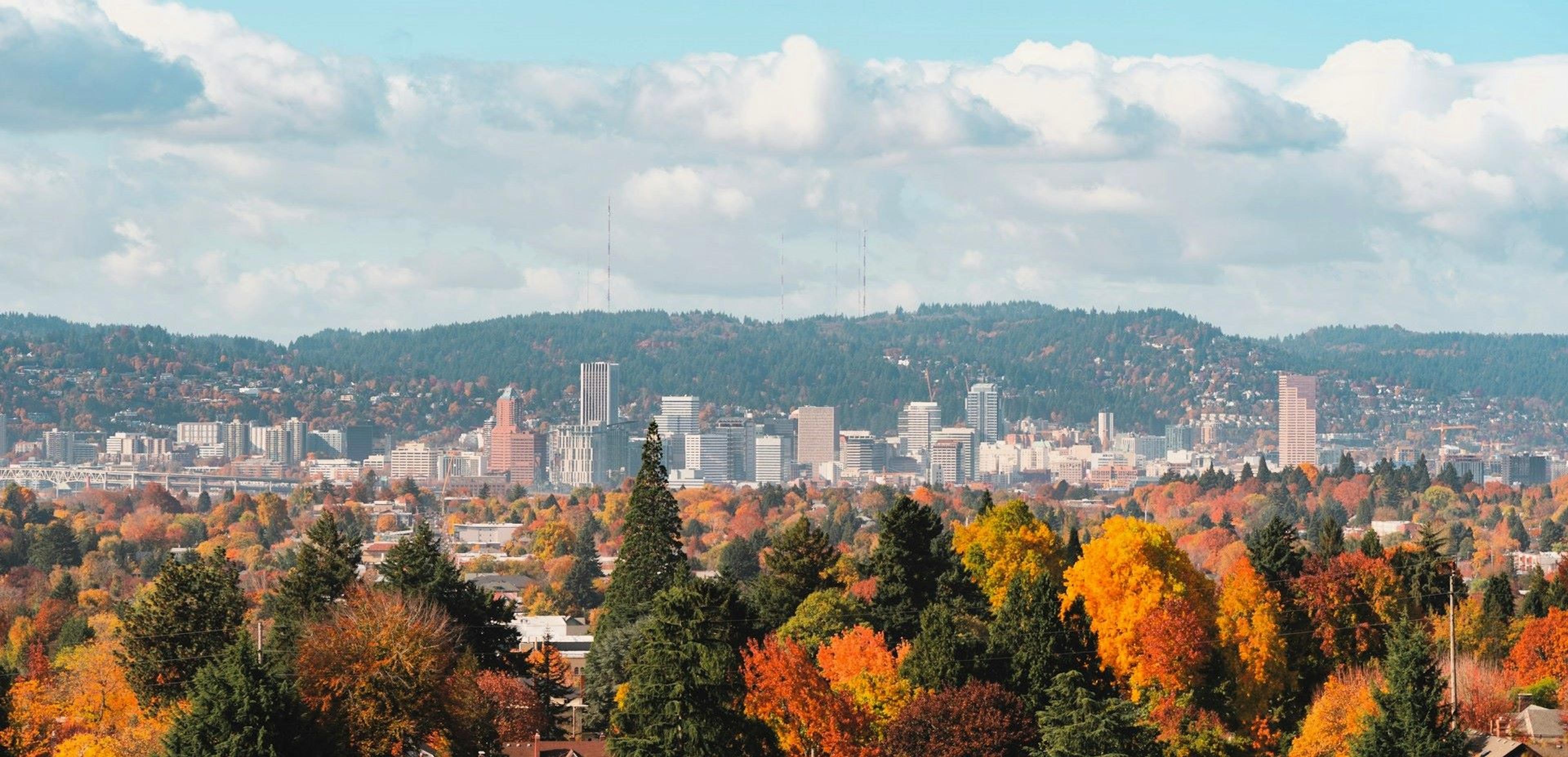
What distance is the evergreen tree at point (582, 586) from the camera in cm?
12588

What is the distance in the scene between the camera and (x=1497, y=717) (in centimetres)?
5650

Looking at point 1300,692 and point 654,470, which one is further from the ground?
point 654,470

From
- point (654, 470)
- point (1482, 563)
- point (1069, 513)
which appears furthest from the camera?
point (1069, 513)

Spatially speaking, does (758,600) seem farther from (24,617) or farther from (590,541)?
(590,541)

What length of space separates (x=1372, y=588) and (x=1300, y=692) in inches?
285

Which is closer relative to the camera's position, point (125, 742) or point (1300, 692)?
point (125, 742)

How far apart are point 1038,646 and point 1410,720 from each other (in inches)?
316

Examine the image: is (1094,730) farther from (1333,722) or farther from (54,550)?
(54,550)

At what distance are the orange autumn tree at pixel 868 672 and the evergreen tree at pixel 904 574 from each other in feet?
7.88

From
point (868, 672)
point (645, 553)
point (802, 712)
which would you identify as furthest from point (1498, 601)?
point (802, 712)

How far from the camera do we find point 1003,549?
65.4 metres

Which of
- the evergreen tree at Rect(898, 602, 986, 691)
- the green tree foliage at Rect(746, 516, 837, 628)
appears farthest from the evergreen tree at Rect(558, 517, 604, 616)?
the evergreen tree at Rect(898, 602, 986, 691)

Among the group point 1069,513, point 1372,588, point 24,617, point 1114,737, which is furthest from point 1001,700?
point 1069,513

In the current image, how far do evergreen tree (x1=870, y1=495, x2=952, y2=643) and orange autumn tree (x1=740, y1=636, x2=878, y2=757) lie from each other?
7784 millimetres
